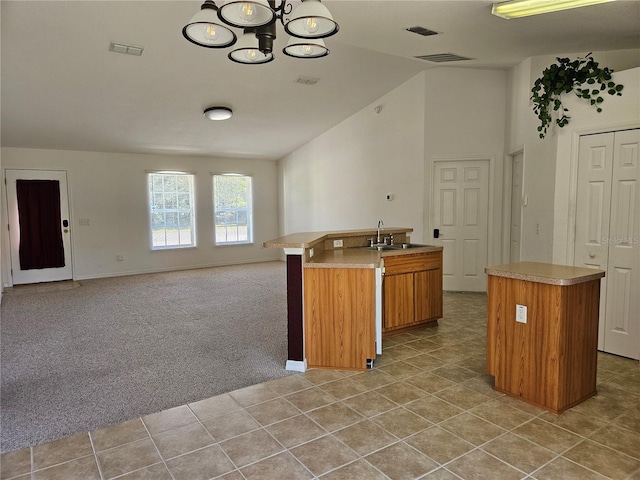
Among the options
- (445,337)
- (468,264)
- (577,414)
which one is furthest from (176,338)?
(468,264)

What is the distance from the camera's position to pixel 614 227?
3.51m

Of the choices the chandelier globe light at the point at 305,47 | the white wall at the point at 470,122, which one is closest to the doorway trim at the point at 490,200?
the white wall at the point at 470,122

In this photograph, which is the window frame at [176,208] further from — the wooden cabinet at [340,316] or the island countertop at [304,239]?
the wooden cabinet at [340,316]

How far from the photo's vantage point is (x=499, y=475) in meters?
1.94

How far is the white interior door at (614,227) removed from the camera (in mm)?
3375

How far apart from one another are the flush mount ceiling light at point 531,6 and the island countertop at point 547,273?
185 cm

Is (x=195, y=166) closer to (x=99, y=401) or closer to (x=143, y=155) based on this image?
(x=143, y=155)

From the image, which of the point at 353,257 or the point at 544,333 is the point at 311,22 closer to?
the point at 353,257

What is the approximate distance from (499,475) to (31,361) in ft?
12.1

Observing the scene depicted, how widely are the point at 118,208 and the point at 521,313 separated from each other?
7270 millimetres

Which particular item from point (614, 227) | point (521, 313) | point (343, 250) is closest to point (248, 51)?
point (343, 250)

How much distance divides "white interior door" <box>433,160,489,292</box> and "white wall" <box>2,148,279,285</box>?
4903mm

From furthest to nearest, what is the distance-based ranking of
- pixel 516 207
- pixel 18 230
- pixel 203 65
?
pixel 18 230, pixel 516 207, pixel 203 65

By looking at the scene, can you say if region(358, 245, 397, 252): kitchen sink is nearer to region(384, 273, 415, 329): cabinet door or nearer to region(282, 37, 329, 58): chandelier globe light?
region(384, 273, 415, 329): cabinet door
